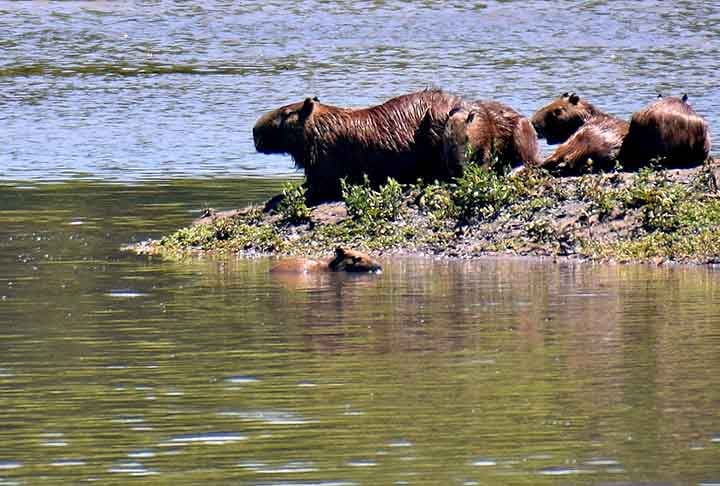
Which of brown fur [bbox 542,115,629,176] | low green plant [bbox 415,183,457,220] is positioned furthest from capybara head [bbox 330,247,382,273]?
brown fur [bbox 542,115,629,176]

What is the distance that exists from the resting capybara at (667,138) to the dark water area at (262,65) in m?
7.32

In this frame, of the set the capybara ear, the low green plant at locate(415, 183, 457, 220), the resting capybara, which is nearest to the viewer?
the low green plant at locate(415, 183, 457, 220)

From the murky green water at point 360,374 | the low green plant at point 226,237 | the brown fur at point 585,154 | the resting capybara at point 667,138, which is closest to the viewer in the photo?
the murky green water at point 360,374

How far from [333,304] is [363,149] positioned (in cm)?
385

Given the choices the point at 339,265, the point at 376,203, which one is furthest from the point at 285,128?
the point at 339,265

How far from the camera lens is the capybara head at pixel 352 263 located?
13.8 m

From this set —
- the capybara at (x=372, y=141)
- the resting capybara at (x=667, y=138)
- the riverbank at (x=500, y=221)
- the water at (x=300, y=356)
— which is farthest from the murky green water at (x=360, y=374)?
the resting capybara at (x=667, y=138)

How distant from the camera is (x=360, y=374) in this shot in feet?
31.6

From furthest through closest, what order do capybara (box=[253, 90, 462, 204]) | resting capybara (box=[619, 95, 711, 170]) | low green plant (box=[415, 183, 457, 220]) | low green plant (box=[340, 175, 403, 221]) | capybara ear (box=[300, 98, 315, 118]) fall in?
capybara ear (box=[300, 98, 315, 118]), capybara (box=[253, 90, 462, 204]), low green plant (box=[340, 175, 403, 221]), resting capybara (box=[619, 95, 711, 170]), low green plant (box=[415, 183, 457, 220])

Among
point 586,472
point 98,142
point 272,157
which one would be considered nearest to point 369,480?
point 586,472

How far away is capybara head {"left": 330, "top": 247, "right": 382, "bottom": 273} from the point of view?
13.8 metres

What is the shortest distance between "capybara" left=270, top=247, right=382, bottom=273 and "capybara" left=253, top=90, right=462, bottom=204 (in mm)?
2067

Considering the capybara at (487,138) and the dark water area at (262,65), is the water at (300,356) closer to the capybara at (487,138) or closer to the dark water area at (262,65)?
the dark water area at (262,65)

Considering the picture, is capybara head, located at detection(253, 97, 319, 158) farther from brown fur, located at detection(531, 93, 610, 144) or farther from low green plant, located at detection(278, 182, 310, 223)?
brown fur, located at detection(531, 93, 610, 144)
